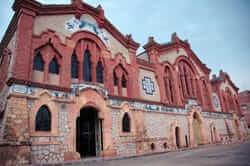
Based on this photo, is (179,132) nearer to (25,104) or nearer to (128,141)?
(128,141)

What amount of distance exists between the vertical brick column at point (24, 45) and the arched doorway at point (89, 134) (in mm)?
4595

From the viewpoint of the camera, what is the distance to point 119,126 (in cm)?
1254

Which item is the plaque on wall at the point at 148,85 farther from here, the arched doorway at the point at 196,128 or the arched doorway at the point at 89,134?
the arched doorway at the point at 196,128

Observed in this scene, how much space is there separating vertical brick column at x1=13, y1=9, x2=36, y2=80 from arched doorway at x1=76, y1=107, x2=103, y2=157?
4595 millimetres

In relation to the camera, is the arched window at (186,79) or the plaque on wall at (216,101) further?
the plaque on wall at (216,101)

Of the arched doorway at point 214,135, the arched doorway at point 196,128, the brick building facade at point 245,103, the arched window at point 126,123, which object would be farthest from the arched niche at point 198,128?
the brick building facade at point 245,103

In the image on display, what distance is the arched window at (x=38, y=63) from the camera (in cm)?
1043

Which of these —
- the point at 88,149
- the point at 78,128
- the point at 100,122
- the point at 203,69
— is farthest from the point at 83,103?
the point at 203,69

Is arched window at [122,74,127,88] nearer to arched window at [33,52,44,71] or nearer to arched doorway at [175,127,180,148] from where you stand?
arched window at [33,52,44,71]

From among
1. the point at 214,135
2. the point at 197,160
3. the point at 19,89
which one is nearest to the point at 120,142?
the point at 197,160

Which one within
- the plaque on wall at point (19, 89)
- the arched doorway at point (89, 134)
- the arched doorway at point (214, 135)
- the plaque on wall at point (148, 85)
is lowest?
the arched doorway at point (214, 135)

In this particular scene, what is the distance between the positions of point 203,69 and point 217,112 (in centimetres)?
563

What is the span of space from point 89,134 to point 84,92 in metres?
3.53

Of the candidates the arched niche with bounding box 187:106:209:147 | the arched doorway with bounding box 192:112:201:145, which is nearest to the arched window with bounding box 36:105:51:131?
the arched niche with bounding box 187:106:209:147
